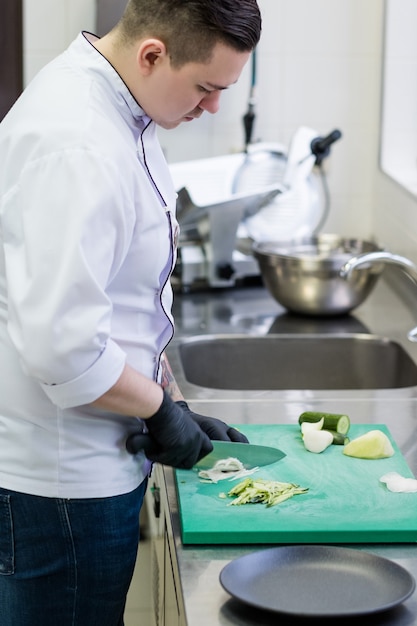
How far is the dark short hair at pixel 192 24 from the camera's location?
1188 mm

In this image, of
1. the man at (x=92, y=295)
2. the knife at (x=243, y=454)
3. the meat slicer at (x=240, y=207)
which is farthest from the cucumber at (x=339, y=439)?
the meat slicer at (x=240, y=207)

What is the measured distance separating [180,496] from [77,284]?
40 centimetres

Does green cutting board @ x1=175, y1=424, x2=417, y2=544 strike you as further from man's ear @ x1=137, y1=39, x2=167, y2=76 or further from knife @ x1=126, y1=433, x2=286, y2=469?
man's ear @ x1=137, y1=39, x2=167, y2=76

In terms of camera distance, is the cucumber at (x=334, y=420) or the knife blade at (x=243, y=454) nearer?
the knife blade at (x=243, y=454)

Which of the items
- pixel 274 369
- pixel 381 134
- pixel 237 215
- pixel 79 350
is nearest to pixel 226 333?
pixel 274 369

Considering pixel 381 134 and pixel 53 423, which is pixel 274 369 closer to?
pixel 381 134

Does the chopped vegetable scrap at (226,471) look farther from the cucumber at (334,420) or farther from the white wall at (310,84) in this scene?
the white wall at (310,84)

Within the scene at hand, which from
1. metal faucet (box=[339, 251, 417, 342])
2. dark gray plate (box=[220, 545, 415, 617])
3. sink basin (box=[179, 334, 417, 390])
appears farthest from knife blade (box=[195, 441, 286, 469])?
sink basin (box=[179, 334, 417, 390])

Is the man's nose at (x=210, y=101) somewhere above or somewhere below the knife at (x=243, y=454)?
above

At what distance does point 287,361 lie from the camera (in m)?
2.38

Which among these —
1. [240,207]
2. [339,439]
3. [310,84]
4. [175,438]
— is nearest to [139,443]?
[175,438]

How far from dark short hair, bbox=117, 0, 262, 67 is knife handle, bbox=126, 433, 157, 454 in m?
0.46

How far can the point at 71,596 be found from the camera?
4.42 feet

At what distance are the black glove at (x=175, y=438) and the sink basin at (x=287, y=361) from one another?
0.95 meters
